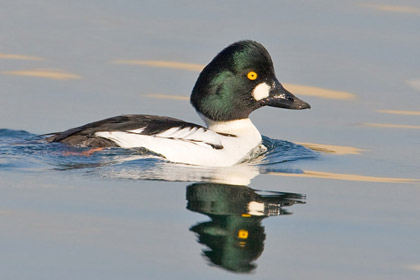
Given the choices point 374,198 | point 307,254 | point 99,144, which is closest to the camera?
point 307,254

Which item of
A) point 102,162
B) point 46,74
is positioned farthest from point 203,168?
point 46,74

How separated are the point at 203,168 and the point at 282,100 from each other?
1.66 m

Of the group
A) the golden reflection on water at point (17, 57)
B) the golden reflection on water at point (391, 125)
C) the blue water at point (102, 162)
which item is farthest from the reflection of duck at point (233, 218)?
the golden reflection on water at point (17, 57)

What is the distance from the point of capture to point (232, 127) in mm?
10039

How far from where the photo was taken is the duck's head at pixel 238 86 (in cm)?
970

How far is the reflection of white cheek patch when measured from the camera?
32.7 ft

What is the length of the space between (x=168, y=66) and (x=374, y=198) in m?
5.05

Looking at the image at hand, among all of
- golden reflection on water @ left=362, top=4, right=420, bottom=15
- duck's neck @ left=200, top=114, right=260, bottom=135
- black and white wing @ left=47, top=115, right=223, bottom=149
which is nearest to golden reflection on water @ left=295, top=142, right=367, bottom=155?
duck's neck @ left=200, top=114, right=260, bottom=135

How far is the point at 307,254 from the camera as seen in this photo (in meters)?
6.40

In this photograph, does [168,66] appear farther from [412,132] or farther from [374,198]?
[374,198]

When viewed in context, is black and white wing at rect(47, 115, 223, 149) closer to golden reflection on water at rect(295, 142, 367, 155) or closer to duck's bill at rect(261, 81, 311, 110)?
duck's bill at rect(261, 81, 311, 110)

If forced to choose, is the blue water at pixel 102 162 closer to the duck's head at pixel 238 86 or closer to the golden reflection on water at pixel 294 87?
the duck's head at pixel 238 86

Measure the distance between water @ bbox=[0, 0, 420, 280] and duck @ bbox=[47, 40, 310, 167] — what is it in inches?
6.5

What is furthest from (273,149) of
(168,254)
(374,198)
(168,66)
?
(168,254)
